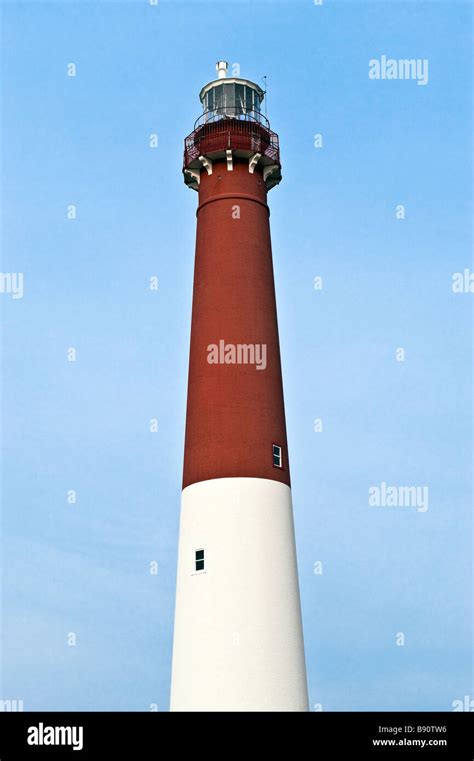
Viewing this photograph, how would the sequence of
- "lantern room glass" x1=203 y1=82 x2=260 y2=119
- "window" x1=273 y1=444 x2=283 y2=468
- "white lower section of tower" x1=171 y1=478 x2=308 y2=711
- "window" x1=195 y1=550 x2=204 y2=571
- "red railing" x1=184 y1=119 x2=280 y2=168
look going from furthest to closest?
1. "lantern room glass" x1=203 y1=82 x2=260 y2=119
2. "red railing" x1=184 y1=119 x2=280 y2=168
3. "window" x1=273 y1=444 x2=283 y2=468
4. "window" x1=195 y1=550 x2=204 y2=571
5. "white lower section of tower" x1=171 y1=478 x2=308 y2=711

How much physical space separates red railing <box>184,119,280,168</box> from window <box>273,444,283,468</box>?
1137cm

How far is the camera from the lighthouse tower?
41.3 metres

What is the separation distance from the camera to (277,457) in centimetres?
4419

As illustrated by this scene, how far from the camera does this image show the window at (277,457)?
43969 mm

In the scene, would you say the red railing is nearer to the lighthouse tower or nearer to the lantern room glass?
the lighthouse tower

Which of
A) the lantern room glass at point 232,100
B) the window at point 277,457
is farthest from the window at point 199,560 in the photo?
the lantern room glass at point 232,100

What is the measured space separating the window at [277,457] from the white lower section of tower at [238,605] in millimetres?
835

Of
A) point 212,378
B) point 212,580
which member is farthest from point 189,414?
point 212,580
